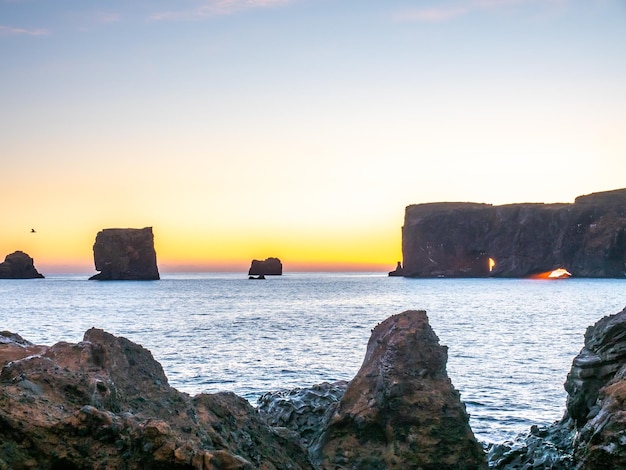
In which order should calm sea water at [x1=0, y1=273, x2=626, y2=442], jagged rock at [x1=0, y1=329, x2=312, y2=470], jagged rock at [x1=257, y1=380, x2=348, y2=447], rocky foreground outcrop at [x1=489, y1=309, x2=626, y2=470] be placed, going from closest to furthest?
jagged rock at [x1=0, y1=329, x2=312, y2=470] → rocky foreground outcrop at [x1=489, y1=309, x2=626, y2=470] → jagged rock at [x1=257, y1=380, x2=348, y2=447] → calm sea water at [x1=0, y1=273, x2=626, y2=442]

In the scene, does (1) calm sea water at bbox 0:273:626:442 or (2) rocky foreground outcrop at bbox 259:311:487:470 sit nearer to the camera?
(2) rocky foreground outcrop at bbox 259:311:487:470

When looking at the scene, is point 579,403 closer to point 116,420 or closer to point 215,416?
point 215,416

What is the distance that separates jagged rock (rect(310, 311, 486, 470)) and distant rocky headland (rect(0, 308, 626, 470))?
2 centimetres

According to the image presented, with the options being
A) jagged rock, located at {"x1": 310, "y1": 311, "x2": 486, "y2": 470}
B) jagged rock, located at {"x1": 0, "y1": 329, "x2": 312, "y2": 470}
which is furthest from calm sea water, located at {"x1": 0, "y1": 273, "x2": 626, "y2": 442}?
jagged rock, located at {"x1": 0, "y1": 329, "x2": 312, "y2": 470}

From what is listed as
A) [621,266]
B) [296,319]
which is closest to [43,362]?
[296,319]

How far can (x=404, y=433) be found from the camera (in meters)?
10.5

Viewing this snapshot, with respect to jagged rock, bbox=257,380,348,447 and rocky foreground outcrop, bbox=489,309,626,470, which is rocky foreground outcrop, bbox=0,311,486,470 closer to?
jagged rock, bbox=257,380,348,447

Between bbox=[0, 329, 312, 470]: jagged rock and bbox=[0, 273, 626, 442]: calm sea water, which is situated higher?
bbox=[0, 329, 312, 470]: jagged rock

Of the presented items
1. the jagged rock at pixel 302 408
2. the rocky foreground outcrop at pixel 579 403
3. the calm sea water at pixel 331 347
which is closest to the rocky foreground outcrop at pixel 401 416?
the jagged rock at pixel 302 408

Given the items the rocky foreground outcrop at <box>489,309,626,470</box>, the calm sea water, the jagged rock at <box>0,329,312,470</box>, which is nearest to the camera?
the jagged rock at <box>0,329,312,470</box>

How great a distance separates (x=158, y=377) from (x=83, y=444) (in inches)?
113

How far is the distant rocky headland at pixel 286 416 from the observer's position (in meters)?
4.93

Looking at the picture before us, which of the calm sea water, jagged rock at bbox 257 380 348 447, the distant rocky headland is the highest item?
the distant rocky headland

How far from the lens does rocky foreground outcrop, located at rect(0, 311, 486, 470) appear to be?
490 cm
